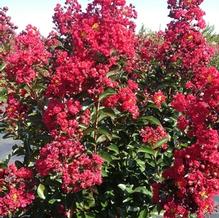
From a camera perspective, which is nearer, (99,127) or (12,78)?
(99,127)

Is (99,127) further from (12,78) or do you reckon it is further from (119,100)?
(12,78)

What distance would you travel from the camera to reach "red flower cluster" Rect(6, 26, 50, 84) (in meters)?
3.11

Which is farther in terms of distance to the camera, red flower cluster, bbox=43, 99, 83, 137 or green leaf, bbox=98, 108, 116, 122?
green leaf, bbox=98, 108, 116, 122

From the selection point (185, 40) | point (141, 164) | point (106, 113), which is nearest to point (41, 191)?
point (106, 113)

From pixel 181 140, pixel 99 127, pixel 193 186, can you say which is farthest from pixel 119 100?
pixel 193 186

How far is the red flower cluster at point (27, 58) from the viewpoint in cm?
311

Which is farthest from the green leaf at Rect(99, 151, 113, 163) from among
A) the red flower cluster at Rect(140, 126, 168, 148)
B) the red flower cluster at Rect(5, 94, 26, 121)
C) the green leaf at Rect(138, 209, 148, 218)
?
the red flower cluster at Rect(5, 94, 26, 121)

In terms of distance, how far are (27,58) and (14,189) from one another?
0.91 metres

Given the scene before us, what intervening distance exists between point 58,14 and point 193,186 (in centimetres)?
206

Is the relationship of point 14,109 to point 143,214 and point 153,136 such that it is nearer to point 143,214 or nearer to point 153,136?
point 153,136

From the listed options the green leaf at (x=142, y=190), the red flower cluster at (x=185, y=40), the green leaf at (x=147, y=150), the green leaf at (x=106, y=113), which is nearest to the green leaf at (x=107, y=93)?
the green leaf at (x=106, y=113)

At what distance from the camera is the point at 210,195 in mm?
2475

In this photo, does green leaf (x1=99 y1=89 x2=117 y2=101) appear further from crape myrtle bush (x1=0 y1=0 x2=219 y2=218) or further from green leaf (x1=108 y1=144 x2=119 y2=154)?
green leaf (x1=108 y1=144 x2=119 y2=154)

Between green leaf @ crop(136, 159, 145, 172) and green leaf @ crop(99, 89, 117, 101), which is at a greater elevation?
green leaf @ crop(99, 89, 117, 101)
